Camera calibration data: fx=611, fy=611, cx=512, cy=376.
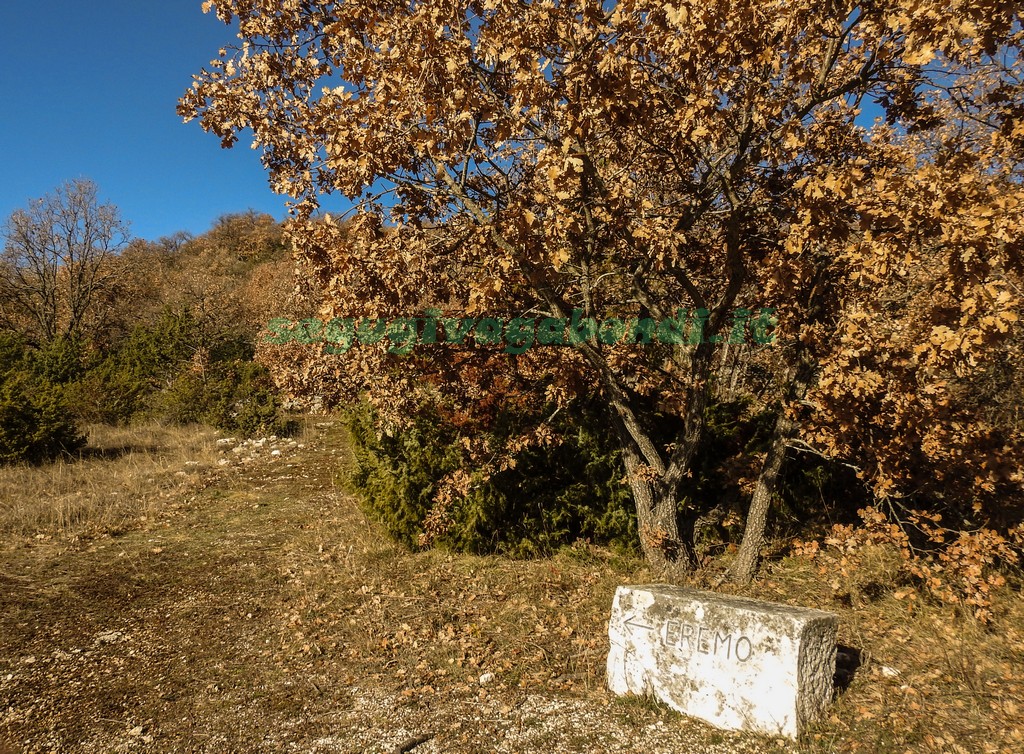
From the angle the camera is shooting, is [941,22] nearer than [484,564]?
Yes

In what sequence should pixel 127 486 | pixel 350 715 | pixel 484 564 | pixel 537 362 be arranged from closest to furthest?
pixel 350 715 → pixel 537 362 → pixel 484 564 → pixel 127 486

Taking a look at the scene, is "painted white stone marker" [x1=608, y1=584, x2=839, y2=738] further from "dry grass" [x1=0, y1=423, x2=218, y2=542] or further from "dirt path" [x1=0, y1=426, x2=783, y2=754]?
"dry grass" [x1=0, y1=423, x2=218, y2=542]

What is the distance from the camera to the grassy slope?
12.3ft

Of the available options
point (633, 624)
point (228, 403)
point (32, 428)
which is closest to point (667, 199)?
point (633, 624)

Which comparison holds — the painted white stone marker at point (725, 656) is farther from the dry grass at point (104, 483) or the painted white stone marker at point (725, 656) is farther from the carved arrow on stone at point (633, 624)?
the dry grass at point (104, 483)

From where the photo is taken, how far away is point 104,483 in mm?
9844

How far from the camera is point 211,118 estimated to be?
4.93m

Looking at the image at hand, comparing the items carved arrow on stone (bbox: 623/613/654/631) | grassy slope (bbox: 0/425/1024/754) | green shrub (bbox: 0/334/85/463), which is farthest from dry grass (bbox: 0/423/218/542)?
carved arrow on stone (bbox: 623/613/654/631)

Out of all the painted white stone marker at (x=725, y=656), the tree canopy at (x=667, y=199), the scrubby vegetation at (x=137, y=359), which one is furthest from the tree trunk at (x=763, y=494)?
the scrubby vegetation at (x=137, y=359)

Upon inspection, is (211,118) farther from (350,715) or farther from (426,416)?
(350,715)

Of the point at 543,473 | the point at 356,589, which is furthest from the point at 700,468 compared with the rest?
the point at 356,589

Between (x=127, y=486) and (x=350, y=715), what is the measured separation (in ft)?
24.9

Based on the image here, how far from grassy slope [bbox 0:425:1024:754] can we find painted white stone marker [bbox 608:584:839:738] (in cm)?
13

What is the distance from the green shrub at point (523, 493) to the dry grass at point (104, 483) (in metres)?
4.40
